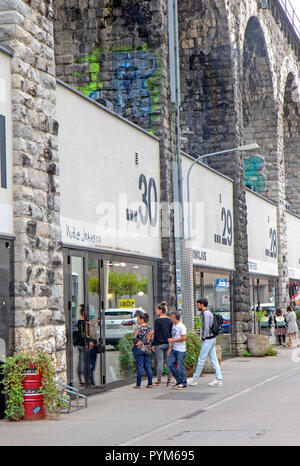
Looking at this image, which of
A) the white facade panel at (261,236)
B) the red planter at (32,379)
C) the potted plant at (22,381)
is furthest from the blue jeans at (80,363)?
the white facade panel at (261,236)

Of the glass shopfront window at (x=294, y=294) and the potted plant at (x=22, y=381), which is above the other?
the glass shopfront window at (x=294, y=294)

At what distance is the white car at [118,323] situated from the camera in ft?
54.9

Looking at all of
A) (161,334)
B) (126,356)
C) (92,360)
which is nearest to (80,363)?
(92,360)

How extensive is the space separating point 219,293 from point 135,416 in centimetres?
1298

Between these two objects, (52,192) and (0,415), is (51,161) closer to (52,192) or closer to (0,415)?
(52,192)

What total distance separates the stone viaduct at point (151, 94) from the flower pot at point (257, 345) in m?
0.32

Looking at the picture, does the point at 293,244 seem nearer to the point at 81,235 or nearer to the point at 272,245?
the point at 272,245

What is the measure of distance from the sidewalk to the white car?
1.06 meters

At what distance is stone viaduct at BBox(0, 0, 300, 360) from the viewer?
12.9 metres

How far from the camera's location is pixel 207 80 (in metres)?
26.8

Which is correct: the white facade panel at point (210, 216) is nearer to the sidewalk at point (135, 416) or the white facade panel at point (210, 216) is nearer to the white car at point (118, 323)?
the white car at point (118, 323)

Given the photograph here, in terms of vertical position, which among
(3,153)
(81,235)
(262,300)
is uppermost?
(3,153)

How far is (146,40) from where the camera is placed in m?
20.6

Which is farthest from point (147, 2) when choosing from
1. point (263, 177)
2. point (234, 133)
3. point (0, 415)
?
point (263, 177)
